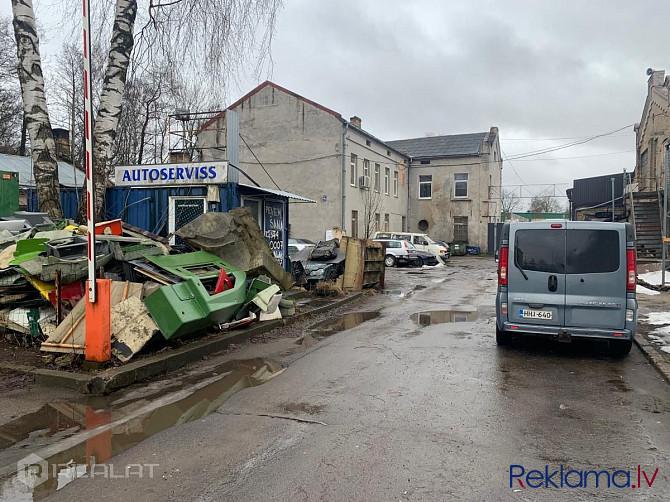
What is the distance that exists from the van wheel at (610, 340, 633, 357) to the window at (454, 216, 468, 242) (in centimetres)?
3500

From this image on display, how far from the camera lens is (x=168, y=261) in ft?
25.3

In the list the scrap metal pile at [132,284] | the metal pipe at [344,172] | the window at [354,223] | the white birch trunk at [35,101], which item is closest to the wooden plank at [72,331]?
the scrap metal pile at [132,284]

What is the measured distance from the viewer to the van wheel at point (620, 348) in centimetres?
737

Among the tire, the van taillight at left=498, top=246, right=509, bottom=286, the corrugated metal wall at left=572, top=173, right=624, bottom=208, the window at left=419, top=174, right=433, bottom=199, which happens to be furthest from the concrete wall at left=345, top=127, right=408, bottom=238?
the van taillight at left=498, top=246, right=509, bottom=286

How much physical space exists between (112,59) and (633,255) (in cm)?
985

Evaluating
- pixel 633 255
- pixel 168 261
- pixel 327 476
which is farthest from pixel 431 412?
pixel 168 261

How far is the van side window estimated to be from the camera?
7266 mm

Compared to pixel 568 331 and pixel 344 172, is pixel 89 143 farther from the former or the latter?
pixel 344 172

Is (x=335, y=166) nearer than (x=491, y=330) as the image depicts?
No

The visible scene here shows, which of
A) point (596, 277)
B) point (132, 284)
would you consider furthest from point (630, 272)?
point (132, 284)

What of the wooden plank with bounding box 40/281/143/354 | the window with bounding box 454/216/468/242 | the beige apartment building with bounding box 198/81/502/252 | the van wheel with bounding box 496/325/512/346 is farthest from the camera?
the window with bounding box 454/216/468/242

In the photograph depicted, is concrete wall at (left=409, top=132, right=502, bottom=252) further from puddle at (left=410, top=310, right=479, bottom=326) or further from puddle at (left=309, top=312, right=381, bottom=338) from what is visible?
puddle at (left=309, top=312, right=381, bottom=338)

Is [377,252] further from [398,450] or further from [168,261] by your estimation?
[398,450]

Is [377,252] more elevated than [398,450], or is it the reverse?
[377,252]
